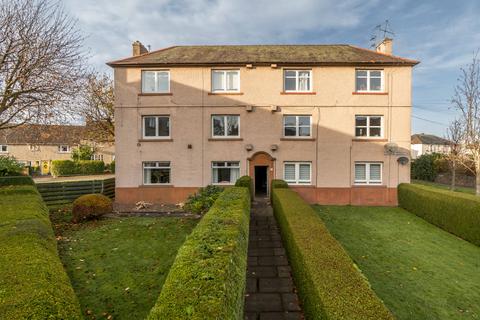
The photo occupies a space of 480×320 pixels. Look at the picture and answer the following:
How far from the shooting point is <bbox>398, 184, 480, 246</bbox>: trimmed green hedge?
1026 cm

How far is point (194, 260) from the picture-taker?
12.1ft

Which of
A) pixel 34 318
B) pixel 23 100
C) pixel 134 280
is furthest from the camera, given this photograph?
pixel 23 100

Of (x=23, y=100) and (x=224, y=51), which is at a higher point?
(x=224, y=51)

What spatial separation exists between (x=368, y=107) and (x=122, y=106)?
16.6 metres

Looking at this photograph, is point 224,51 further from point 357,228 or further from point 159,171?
point 357,228

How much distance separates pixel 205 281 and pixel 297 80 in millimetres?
16584

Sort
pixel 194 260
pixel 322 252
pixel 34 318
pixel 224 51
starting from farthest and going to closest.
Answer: pixel 224 51
pixel 322 252
pixel 194 260
pixel 34 318

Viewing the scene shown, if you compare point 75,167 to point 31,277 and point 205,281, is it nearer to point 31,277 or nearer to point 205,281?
point 31,277

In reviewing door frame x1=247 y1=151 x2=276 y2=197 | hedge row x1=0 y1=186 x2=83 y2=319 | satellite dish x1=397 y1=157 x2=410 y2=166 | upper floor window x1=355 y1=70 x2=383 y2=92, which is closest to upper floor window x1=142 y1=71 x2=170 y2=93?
door frame x1=247 y1=151 x2=276 y2=197

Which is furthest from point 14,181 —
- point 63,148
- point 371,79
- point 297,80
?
point 63,148

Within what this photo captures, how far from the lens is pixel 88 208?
491 inches

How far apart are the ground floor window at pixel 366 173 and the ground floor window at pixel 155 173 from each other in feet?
42.3

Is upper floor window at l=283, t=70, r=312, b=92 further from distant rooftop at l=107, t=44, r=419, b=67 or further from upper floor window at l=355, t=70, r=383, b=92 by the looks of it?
upper floor window at l=355, t=70, r=383, b=92

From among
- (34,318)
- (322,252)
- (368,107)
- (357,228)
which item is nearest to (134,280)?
(34,318)
